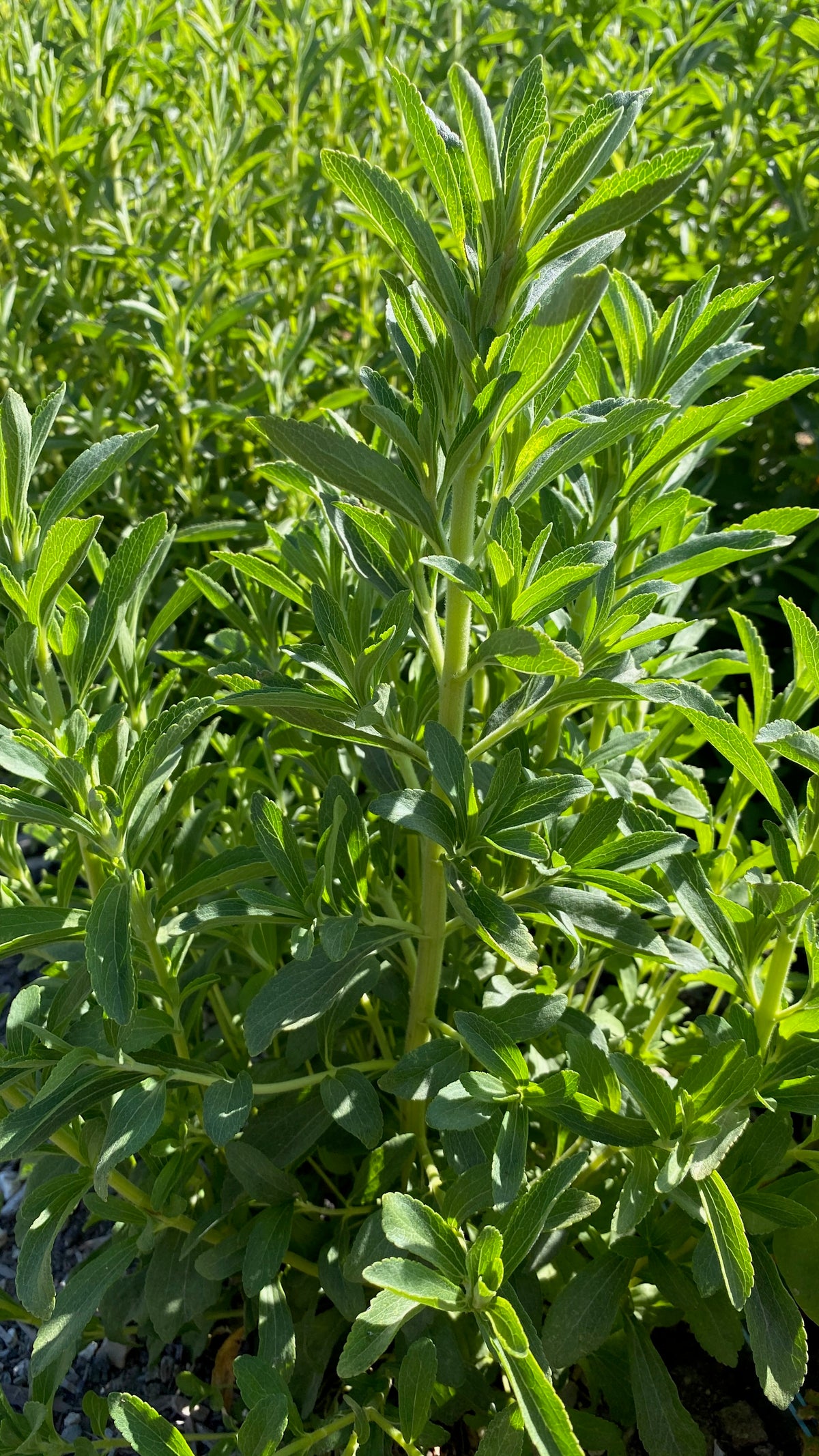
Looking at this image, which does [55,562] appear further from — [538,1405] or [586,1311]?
[586,1311]

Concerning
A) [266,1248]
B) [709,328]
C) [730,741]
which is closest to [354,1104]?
[266,1248]

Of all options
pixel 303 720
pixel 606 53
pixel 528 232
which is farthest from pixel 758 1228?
pixel 606 53

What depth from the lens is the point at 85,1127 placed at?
4.84 feet

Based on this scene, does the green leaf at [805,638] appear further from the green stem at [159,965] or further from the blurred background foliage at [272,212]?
the blurred background foliage at [272,212]

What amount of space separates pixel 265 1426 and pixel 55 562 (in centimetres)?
98

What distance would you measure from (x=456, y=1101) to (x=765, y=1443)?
3.42 ft

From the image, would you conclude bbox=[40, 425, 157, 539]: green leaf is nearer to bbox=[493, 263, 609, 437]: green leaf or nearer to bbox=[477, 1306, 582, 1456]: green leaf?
bbox=[493, 263, 609, 437]: green leaf

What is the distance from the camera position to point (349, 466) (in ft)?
3.63

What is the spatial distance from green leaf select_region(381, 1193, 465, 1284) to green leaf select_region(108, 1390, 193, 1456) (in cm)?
32

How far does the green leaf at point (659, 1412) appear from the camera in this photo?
4.72 ft

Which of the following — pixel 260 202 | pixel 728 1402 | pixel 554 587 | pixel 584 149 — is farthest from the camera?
pixel 260 202

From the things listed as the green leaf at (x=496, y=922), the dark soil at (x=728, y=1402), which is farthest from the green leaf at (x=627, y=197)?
the dark soil at (x=728, y=1402)

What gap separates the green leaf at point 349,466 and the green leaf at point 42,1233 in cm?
95

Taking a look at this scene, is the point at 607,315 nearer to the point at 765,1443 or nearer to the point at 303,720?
the point at 303,720
